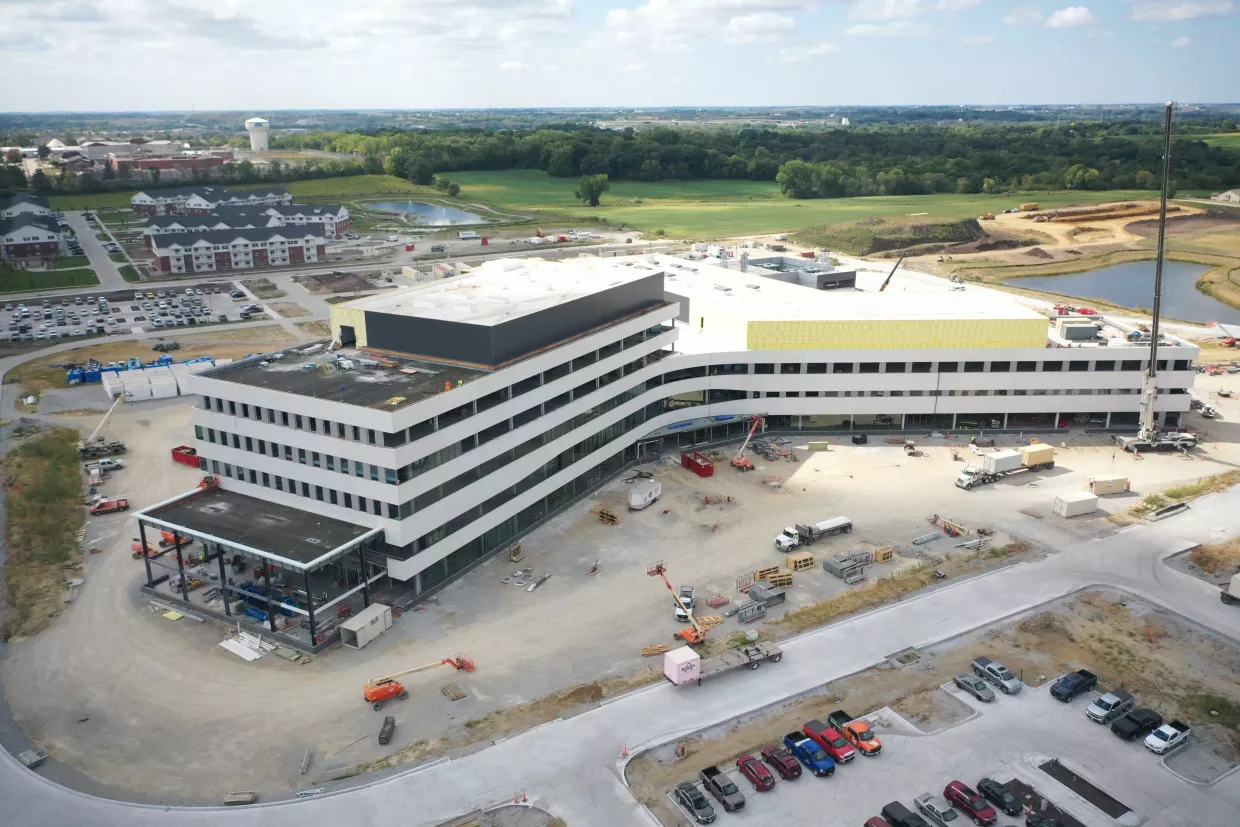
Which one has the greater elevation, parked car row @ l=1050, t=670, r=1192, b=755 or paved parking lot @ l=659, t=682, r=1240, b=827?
parked car row @ l=1050, t=670, r=1192, b=755

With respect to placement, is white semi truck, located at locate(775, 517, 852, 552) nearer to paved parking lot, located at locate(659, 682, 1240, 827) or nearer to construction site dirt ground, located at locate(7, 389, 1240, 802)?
construction site dirt ground, located at locate(7, 389, 1240, 802)

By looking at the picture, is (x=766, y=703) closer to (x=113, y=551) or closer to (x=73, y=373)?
(x=113, y=551)

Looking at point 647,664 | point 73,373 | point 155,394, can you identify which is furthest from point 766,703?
point 73,373

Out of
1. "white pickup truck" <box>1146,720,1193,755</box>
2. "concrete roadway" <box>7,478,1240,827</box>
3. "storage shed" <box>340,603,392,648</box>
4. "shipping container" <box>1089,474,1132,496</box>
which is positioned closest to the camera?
"concrete roadway" <box>7,478,1240,827</box>

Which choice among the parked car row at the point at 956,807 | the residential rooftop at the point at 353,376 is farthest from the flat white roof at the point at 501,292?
the parked car row at the point at 956,807

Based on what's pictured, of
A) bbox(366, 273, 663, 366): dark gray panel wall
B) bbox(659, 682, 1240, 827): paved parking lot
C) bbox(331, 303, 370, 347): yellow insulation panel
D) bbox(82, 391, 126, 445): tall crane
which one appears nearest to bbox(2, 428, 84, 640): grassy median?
bbox(82, 391, 126, 445): tall crane

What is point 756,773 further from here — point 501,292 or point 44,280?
point 44,280

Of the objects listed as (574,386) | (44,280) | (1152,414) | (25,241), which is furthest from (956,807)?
(25,241)
